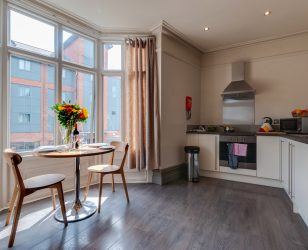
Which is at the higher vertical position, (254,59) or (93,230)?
(254,59)

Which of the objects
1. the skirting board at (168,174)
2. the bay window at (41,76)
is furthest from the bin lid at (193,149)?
the bay window at (41,76)

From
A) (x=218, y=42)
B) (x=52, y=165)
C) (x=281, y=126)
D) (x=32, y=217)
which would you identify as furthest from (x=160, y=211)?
(x=218, y=42)

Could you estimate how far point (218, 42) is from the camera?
4090 mm

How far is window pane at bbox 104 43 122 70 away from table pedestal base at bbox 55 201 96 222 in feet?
8.29

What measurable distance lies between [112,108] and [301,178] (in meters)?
3.09

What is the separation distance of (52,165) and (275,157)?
3808 mm

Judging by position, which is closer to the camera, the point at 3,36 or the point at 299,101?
the point at 3,36

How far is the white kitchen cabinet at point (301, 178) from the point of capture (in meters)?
1.85

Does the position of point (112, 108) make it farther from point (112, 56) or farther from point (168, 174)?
point (168, 174)

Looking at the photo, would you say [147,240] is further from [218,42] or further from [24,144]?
[218,42]

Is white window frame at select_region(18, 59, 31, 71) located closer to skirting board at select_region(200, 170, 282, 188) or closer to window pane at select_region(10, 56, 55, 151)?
window pane at select_region(10, 56, 55, 151)

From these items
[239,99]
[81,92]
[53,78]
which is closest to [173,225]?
[81,92]

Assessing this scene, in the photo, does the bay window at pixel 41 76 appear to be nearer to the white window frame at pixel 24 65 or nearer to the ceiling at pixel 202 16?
the white window frame at pixel 24 65

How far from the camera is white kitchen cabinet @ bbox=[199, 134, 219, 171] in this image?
3862 mm
